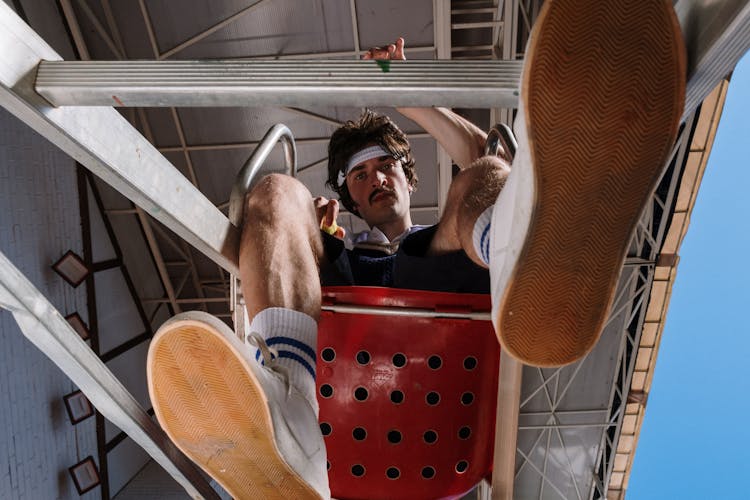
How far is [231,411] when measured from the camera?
4.16ft

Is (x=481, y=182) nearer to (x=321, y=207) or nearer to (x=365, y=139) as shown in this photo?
(x=321, y=207)

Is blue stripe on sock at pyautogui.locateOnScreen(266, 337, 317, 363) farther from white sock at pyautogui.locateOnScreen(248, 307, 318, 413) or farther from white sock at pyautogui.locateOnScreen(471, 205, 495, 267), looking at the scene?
white sock at pyautogui.locateOnScreen(471, 205, 495, 267)

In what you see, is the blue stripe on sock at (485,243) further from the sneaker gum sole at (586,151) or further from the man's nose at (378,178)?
the man's nose at (378,178)

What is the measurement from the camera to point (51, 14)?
20.8ft

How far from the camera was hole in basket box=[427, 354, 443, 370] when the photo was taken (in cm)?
196

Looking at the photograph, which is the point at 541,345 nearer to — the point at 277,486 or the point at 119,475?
the point at 277,486

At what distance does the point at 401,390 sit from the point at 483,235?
674 millimetres

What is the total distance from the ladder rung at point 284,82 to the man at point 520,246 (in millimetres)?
101

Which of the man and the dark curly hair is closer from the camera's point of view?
the man

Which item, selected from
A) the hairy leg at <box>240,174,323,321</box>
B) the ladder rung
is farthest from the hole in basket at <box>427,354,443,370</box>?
the ladder rung

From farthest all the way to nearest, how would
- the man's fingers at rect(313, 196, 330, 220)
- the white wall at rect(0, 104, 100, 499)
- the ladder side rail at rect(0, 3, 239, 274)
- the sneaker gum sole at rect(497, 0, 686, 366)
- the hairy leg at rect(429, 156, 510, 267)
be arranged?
1. the white wall at rect(0, 104, 100, 499)
2. the man's fingers at rect(313, 196, 330, 220)
3. the hairy leg at rect(429, 156, 510, 267)
4. the ladder side rail at rect(0, 3, 239, 274)
5. the sneaker gum sole at rect(497, 0, 686, 366)

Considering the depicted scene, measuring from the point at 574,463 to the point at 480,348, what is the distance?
11.1 feet

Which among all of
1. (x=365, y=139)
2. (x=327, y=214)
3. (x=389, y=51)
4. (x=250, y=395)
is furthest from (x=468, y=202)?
(x=365, y=139)

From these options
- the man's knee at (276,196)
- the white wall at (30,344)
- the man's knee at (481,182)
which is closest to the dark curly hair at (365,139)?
the man's knee at (276,196)
